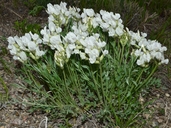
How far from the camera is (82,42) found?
5.64ft

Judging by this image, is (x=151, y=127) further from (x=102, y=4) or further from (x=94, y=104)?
(x=102, y=4)

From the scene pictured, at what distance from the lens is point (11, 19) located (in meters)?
2.98

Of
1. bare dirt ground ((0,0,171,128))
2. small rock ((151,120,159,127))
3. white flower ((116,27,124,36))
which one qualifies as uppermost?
white flower ((116,27,124,36))

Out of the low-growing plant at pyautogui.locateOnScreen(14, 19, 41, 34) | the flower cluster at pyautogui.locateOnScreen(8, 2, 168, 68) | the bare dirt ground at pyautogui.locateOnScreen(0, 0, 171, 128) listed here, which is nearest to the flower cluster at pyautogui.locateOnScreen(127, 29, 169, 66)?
the flower cluster at pyautogui.locateOnScreen(8, 2, 168, 68)

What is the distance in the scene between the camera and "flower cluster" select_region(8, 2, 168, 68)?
1.72m

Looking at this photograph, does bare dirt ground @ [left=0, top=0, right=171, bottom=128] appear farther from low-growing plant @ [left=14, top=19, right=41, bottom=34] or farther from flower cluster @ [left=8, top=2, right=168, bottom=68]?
flower cluster @ [left=8, top=2, right=168, bottom=68]

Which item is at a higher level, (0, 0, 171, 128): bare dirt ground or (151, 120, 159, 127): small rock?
(0, 0, 171, 128): bare dirt ground

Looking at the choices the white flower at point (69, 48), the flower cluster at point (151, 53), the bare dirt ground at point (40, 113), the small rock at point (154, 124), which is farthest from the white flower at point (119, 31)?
the small rock at point (154, 124)

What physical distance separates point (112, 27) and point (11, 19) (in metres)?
1.39

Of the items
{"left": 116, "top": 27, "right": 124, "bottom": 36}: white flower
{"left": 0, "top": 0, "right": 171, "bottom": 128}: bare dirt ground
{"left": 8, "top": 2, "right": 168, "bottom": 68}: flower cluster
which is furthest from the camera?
{"left": 0, "top": 0, "right": 171, "bottom": 128}: bare dirt ground

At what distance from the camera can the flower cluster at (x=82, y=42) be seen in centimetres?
172

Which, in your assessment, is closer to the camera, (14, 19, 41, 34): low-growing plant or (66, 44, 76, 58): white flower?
(66, 44, 76, 58): white flower

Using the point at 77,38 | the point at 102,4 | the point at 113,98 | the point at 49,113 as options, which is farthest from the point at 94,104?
the point at 102,4

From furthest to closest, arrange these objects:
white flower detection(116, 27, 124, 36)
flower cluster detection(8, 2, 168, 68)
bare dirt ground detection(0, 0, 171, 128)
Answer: bare dirt ground detection(0, 0, 171, 128) < white flower detection(116, 27, 124, 36) < flower cluster detection(8, 2, 168, 68)
